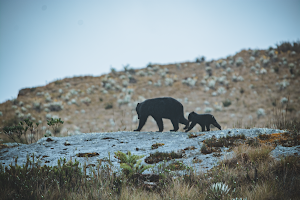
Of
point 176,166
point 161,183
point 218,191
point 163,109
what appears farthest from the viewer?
point 163,109

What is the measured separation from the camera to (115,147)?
207 inches

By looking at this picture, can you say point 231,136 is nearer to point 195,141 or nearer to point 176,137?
point 195,141

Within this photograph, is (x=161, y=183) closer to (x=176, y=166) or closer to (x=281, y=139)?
(x=176, y=166)

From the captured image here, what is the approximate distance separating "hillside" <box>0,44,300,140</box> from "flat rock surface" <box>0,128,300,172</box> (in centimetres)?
763

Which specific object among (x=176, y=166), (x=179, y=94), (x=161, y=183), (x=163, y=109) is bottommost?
(x=161, y=183)

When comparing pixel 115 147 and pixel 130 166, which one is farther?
pixel 115 147

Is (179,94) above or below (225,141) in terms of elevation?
above

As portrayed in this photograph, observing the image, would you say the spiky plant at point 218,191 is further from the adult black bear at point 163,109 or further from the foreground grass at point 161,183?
the adult black bear at point 163,109

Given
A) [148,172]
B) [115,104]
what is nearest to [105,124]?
[115,104]

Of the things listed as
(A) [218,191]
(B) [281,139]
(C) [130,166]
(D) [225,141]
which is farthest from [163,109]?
(A) [218,191]

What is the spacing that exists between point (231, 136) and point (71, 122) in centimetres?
1528

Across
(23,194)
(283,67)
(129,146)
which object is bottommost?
(23,194)

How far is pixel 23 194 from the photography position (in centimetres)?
315

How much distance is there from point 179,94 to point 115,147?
18343 mm
